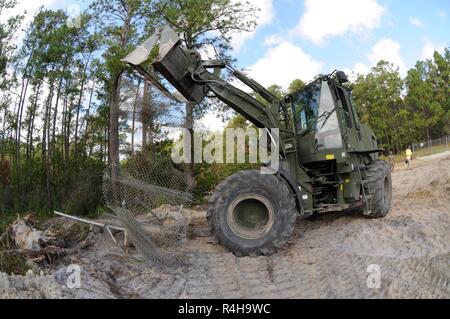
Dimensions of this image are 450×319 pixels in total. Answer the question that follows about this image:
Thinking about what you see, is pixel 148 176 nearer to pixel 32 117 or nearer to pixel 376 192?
pixel 376 192

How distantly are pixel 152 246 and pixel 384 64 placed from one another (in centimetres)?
4053

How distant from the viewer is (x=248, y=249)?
5828mm

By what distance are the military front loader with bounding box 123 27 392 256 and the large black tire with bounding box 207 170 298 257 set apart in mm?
14

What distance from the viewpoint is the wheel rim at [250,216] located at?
597cm

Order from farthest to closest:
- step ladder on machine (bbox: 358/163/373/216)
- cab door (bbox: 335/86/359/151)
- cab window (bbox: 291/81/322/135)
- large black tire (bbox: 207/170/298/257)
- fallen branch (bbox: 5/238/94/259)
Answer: step ladder on machine (bbox: 358/163/373/216) → cab window (bbox: 291/81/322/135) → cab door (bbox: 335/86/359/151) → large black tire (bbox: 207/170/298/257) → fallen branch (bbox: 5/238/94/259)

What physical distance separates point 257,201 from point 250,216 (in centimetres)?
27

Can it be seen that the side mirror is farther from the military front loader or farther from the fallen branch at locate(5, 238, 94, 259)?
the fallen branch at locate(5, 238, 94, 259)

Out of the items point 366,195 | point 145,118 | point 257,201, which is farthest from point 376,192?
point 145,118

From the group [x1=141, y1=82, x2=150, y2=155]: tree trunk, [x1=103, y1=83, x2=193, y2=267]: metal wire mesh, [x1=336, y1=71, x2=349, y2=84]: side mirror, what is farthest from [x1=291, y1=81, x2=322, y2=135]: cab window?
[x1=141, y1=82, x2=150, y2=155]: tree trunk

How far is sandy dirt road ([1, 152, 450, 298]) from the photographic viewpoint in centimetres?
423

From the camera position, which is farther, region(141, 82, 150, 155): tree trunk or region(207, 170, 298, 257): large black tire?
region(141, 82, 150, 155): tree trunk

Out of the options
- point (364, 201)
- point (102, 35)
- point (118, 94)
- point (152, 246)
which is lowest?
point (152, 246)
